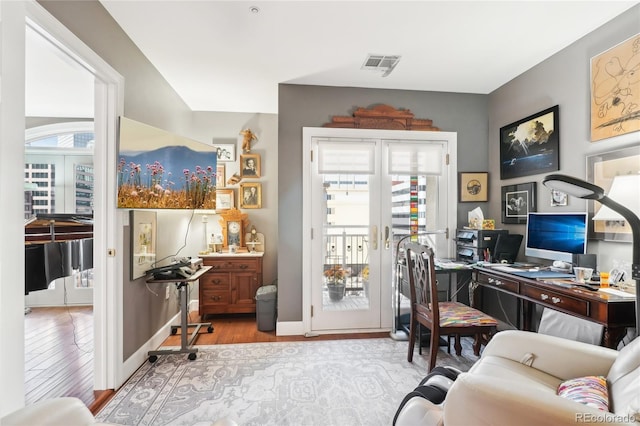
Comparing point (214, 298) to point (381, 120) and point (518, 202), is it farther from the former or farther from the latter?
point (518, 202)

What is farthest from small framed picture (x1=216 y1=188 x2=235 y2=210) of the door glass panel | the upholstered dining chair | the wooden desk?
the wooden desk

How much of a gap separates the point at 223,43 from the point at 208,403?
8.92ft

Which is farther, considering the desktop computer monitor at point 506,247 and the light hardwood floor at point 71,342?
the desktop computer monitor at point 506,247

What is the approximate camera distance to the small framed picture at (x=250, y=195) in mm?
4113

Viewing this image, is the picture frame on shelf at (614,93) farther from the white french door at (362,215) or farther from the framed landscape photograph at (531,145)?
the white french door at (362,215)

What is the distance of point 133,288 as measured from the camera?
2.46m

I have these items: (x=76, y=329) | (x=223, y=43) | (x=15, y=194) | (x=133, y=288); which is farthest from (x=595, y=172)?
(x=76, y=329)

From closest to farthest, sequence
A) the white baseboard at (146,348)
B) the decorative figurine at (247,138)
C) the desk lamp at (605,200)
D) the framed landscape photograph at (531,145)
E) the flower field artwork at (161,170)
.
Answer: the desk lamp at (605,200), the flower field artwork at (161,170), the white baseboard at (146,348), the framed landscape photograph at (531,145), the decorative figurine at (247,138)

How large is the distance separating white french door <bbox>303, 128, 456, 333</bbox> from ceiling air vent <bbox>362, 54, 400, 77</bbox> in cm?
65

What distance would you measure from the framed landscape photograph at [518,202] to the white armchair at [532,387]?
1.75m

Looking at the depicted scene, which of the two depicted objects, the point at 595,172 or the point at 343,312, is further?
A: the point at 343,312

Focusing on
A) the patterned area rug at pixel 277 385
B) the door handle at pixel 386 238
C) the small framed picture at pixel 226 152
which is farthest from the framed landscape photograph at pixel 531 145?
the small framed picture at pixel 226 152

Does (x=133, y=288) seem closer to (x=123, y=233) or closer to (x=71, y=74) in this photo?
(x=123, y=233)

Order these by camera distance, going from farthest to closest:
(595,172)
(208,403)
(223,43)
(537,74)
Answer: (537,74) → (223,43) → (595,172) → (208,403)
